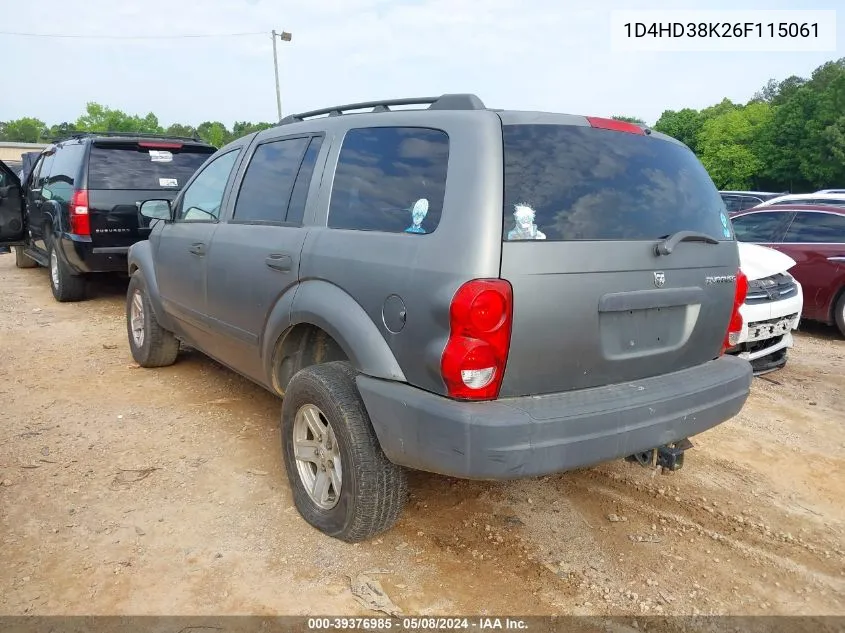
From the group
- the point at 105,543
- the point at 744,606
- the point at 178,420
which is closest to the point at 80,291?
the point at 178,420

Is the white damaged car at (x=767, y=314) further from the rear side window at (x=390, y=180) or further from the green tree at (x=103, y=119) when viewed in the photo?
the green tree at (x=103, y=119)

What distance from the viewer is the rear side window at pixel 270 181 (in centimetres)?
344

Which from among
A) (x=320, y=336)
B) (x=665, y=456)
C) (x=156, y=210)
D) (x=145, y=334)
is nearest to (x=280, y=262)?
(x=320, y=336)

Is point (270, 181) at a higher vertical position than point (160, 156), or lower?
lower

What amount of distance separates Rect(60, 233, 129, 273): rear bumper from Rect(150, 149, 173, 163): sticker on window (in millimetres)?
1097

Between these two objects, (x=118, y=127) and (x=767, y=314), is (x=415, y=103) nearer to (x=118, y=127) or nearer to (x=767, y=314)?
(x=767, y=314)

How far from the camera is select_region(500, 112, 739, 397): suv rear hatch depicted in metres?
2.40

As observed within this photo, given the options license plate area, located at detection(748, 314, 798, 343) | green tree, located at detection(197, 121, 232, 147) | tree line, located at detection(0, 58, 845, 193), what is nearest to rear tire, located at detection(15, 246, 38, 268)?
license plate area, located at detection(748, 314, 798, 343)

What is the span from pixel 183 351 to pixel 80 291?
3.20m

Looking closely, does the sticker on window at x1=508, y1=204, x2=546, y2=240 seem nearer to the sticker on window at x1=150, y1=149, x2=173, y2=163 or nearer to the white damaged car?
the white damaged car

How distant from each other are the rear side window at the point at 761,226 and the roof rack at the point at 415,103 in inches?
242

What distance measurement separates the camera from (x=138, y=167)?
749cm

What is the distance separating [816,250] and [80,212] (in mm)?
8234

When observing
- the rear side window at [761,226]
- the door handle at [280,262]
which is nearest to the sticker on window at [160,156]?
the door handle at [280,262]
